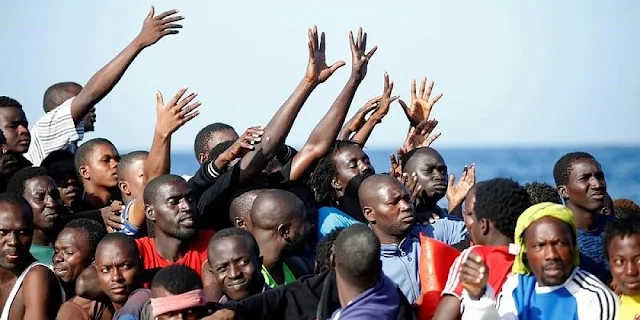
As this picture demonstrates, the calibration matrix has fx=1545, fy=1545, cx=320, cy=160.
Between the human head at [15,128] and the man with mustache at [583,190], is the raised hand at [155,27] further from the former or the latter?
the man with mustache at [583,190]

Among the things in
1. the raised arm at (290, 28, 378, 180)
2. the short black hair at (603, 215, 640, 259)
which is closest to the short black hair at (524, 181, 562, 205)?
the raised arm at (290, 28, 378, 180)

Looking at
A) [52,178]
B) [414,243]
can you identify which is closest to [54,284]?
[52,178]

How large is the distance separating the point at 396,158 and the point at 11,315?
3.77m

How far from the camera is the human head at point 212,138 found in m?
12.3

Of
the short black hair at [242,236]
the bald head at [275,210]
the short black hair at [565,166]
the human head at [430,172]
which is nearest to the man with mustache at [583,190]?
the short black hair at [565,166]

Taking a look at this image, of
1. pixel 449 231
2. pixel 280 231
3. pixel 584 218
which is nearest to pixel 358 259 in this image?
pixel 280 231

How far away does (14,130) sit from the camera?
12156mm

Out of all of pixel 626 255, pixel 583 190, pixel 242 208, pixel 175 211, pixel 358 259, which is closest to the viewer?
pixel 358 259

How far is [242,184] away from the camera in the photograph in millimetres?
11094

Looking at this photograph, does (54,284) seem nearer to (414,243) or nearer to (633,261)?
(414,243)

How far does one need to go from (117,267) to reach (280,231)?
3.63 ft

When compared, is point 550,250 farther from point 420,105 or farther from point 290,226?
point 420,105

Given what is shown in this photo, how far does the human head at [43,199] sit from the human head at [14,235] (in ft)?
2.15

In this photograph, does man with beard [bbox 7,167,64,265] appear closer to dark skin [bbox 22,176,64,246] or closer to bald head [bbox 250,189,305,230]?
dark skin [bbox 22,176,64,246]
